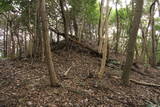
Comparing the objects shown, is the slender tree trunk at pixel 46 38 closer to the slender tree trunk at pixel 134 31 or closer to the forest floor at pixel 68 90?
the forest floor at pixel 68 90

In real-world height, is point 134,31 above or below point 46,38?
above

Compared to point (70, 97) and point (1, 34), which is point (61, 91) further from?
point (1, 34)

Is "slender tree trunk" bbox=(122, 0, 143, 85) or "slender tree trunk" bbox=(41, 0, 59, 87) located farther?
"slender tree trunk" bbox=(122, 0, 143, 85)

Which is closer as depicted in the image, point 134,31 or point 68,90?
point 68,90

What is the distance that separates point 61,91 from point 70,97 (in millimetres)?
349

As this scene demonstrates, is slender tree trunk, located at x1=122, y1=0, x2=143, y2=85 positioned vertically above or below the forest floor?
above

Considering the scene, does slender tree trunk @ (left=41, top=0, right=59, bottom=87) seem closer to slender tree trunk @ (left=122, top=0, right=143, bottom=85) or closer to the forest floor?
the forest floor

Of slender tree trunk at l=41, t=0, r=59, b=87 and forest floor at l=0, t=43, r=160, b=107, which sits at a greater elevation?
slender tree trunk at l=41, t=0, r=59, b=87

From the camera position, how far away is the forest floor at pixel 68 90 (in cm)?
466

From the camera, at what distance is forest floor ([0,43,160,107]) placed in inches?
184

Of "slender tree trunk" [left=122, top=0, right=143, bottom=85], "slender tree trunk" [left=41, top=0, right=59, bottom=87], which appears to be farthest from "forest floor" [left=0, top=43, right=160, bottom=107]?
"slender tree trunk" [left=122, top=0, right=143, bottom=85]

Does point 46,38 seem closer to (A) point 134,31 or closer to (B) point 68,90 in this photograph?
(B) point 68,90

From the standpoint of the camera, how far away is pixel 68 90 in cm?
522

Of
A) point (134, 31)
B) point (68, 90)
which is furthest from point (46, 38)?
point (134, 31)
